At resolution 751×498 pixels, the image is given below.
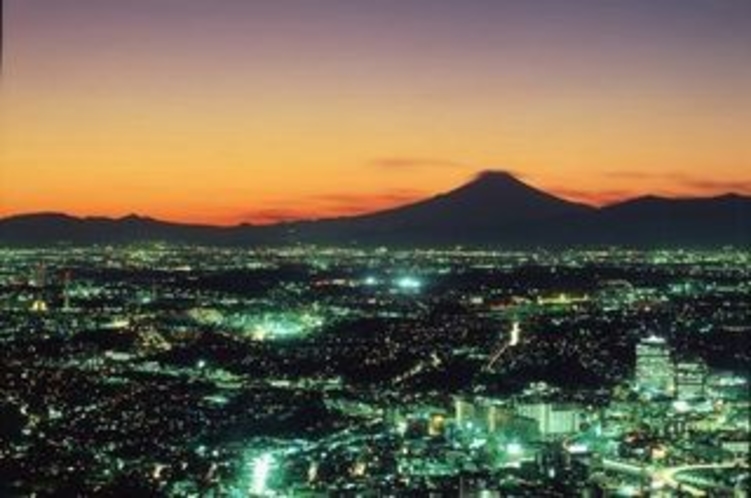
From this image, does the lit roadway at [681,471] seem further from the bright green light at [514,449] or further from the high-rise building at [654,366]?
the bright green light at [514,449]

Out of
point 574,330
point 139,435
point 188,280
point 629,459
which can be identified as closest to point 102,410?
point 139,435

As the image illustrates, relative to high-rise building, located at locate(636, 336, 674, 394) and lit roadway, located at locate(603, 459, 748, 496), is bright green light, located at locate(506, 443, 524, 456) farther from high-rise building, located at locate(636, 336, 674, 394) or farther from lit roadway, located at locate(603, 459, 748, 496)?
lit roadway, located at locate(603, 459, 748, 496)

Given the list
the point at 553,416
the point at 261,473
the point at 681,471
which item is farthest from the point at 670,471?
the point at 261,473

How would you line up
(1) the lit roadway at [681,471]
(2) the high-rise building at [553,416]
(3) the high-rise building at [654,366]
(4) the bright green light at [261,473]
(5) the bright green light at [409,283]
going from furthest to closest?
(5) the bright green light at [409,283], (2) the high-rise building at [553,416], (4) the bright green light at [261,473], (3) the high-rise building at [654,366], (1) the lit roadway at [681,471]

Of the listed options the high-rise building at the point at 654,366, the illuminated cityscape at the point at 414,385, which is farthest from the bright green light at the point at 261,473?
the high-rise building at the point at 654,366

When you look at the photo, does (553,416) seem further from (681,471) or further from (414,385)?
(414,385)

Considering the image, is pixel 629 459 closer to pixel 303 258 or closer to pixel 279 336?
pixel 279 336
